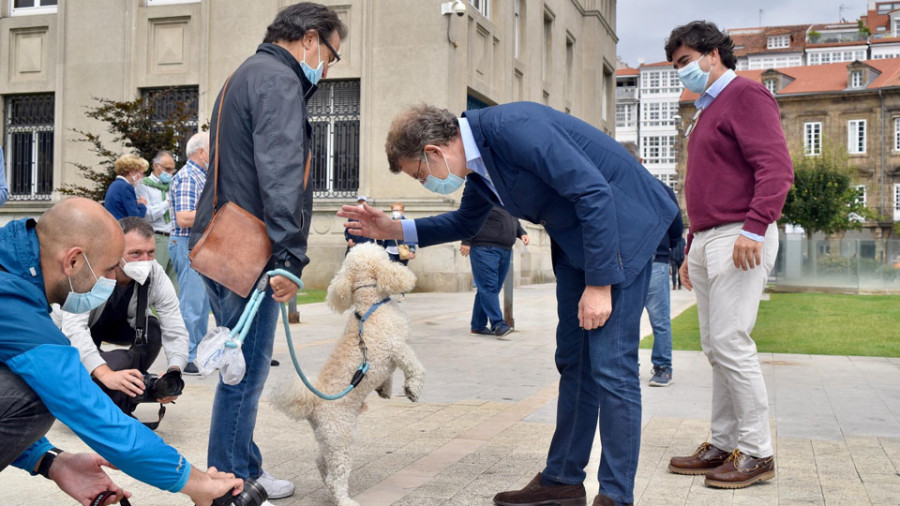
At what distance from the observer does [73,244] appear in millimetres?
2586

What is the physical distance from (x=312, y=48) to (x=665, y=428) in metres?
3.32

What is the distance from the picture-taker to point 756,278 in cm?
427

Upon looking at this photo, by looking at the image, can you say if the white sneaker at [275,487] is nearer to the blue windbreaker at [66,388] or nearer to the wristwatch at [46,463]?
the wristwatch at [46,463]

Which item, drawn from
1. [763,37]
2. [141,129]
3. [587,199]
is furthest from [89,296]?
[763,37]

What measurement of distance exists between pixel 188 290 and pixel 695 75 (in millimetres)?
4973

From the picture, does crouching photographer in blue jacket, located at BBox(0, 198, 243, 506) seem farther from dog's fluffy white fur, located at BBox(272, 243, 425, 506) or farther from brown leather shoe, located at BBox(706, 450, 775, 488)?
brown leather shoe, located at BBox(706, 450, 775, 488)

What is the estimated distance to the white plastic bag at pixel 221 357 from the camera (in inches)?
125

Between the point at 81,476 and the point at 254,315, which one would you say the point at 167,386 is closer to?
the point at 254,315

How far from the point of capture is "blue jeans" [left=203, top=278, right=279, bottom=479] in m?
3.57

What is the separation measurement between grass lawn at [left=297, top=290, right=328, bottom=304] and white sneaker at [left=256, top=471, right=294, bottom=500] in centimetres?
1075

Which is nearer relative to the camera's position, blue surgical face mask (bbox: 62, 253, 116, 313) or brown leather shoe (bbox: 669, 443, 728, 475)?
blue surgical face mask (bbox: 62, 253, 116, 313)

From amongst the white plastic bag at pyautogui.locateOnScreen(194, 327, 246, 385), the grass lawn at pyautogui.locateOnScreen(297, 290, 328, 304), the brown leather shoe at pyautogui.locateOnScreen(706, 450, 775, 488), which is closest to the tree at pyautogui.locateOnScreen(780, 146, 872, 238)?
the grass lawn at pyautogui.locateOnScreen(297, 290, 328, 304)

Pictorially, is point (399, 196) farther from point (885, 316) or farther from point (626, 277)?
point (626, 277)

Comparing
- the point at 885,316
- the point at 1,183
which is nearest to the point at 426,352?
the point at 1,183
